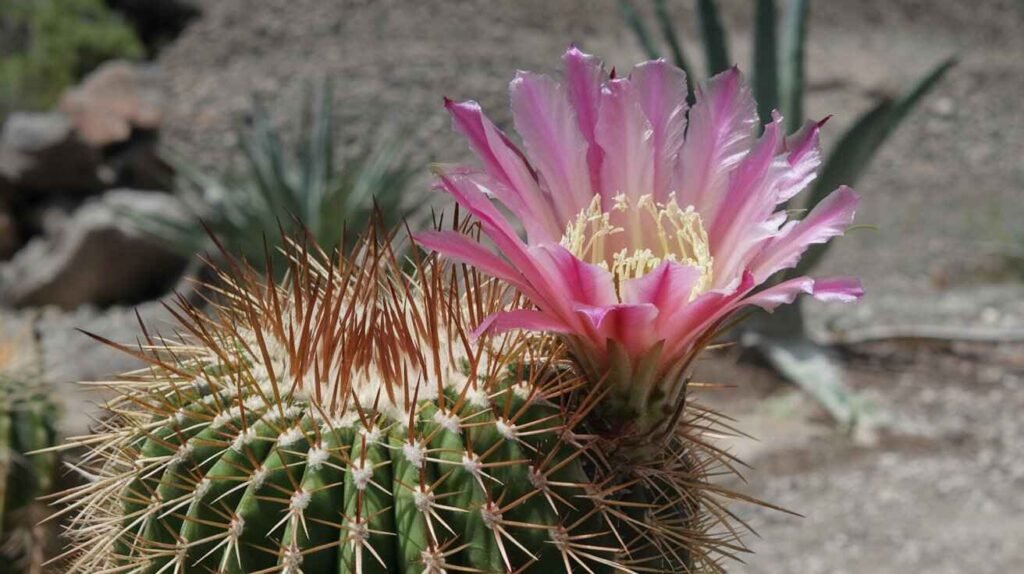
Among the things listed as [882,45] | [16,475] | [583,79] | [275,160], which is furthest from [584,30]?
[583,79]

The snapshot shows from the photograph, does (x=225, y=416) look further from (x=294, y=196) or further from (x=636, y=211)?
(x=294, y=196)

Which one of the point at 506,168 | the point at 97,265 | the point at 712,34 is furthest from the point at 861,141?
the point at 97,265

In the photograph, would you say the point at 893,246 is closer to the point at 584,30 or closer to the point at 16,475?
the point at 584,30

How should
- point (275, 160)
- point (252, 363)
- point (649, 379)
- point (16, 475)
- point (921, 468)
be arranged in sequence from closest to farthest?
point (649, 379) → point (252, 363) → point (16, 475) → point (921, 468) → point (275, 160)

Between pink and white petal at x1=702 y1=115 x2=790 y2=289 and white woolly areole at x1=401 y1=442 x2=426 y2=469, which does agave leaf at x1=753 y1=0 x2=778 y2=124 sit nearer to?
pink and white petal at x1=702 y1=115 x2=790 y2=289

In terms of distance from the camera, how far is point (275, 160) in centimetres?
527

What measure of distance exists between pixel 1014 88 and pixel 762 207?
9.25 m

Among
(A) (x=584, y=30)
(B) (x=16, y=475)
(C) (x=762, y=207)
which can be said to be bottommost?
(A) (x=584, y=30)

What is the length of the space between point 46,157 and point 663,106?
22.7 feet

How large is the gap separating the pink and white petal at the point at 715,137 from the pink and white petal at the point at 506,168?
134mm

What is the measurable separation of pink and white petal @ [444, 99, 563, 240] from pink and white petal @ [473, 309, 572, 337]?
69 mm

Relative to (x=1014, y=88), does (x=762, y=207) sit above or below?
above

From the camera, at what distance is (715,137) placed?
41.3 inches

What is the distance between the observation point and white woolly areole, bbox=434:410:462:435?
0.98m
